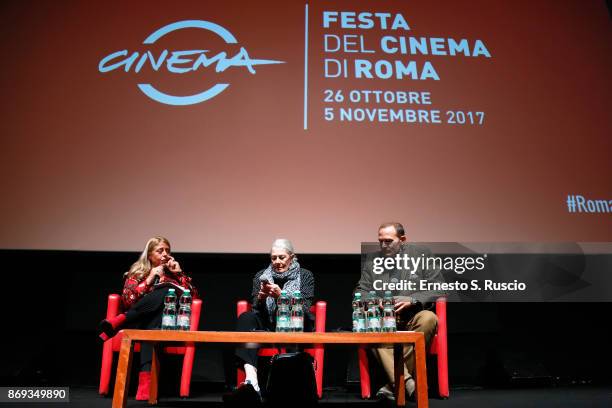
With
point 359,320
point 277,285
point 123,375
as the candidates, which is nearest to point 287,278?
point 277,285

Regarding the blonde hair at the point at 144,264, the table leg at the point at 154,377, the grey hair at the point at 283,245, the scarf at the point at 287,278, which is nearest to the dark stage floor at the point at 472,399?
the table leg at the point at 154,377

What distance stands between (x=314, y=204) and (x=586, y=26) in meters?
2.27

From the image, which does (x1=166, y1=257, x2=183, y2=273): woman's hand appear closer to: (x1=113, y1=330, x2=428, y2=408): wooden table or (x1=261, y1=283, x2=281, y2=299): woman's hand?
(x1=261, y1=283, x2=281, y2=299): woman's hand

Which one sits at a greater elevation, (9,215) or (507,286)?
(9,215)

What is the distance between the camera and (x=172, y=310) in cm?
261

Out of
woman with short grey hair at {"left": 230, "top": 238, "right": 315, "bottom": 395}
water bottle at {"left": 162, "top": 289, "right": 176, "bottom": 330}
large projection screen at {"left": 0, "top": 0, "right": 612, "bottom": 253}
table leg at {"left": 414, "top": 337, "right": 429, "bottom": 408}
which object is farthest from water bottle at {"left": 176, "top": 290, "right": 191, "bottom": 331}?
table leg at {"left": 414, "top": 337, "right": 429, "bottom": 408}

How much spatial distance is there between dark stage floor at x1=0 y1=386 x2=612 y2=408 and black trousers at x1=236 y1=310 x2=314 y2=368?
0.24 m

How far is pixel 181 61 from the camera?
3.74 m

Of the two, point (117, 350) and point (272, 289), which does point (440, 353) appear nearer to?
point (272, 289)

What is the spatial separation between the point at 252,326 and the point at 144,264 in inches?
29.9

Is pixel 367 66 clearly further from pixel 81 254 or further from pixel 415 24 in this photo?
pixel 81 254

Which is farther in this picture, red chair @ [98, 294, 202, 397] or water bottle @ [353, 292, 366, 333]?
red chair @ [98, 294, 202, 397]

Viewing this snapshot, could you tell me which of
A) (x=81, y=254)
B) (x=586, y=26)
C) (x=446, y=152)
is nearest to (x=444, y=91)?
(x=446, y=152)

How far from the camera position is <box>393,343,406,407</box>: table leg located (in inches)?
104
